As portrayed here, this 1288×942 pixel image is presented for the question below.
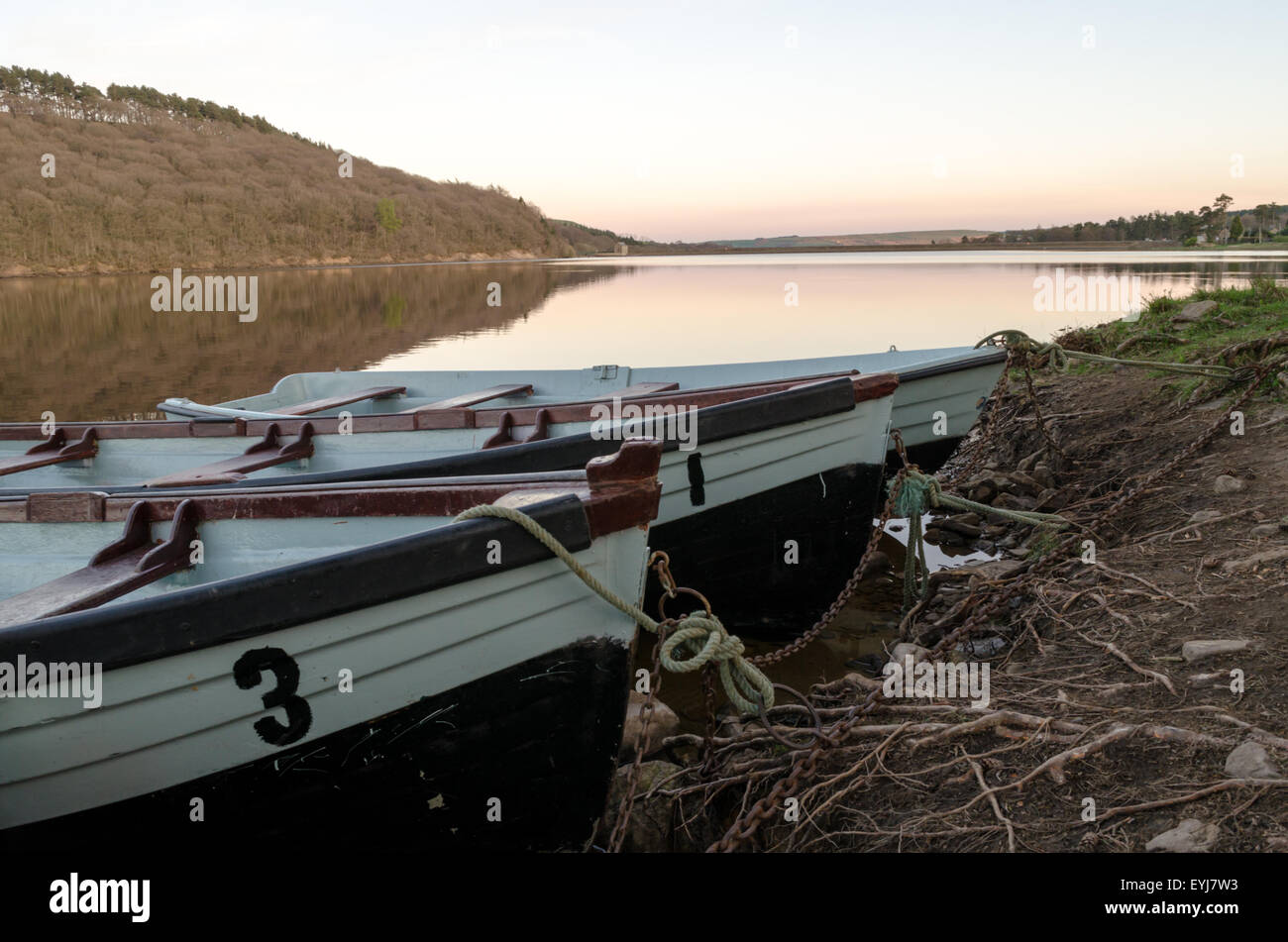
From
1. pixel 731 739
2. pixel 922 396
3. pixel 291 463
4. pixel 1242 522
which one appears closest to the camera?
pixel 731 739

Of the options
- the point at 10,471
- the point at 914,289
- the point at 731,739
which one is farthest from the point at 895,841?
the point at 914,289

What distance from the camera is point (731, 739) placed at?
3.57 metres

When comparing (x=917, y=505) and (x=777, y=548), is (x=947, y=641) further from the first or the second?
(x=777, y=548)

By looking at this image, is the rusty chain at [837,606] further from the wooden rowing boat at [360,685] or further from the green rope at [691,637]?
the wooden rowing boat at [360,685]

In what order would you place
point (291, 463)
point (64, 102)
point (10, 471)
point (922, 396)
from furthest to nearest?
1. point (64, 102)
2. point (922, 396)
3. point (291, 463)
4. point (10, 471)

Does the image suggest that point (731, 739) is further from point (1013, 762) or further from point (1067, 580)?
point (1067, 580)

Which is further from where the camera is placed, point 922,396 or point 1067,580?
point 922,396

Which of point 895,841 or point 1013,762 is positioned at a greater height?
point 1013,762

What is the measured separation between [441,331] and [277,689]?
2336cm

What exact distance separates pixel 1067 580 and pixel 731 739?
2.22 metres

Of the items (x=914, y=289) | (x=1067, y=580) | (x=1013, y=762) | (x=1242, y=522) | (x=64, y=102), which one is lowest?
(x=1013, y=762)

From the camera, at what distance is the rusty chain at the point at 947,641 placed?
296 cm

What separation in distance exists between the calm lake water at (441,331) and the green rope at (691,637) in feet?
41.6

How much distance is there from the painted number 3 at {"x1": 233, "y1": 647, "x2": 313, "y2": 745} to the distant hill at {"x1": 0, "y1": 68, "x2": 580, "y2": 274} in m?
42.4
